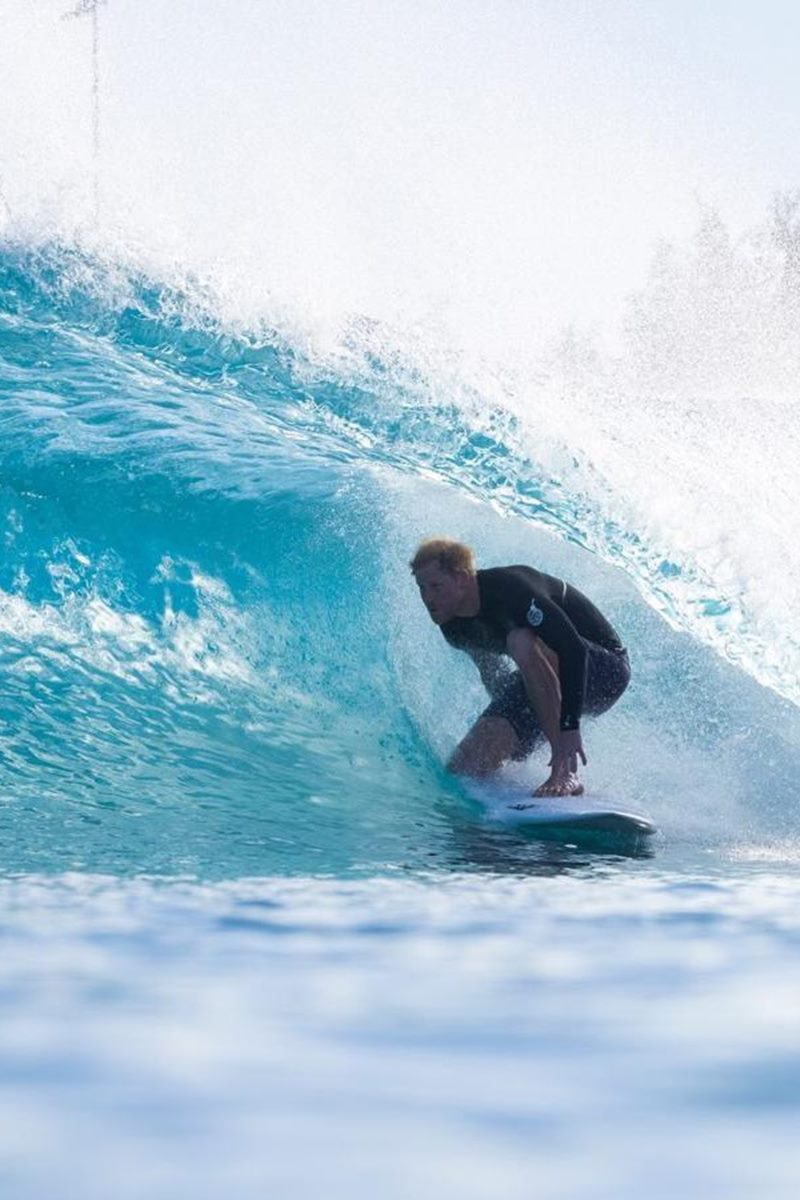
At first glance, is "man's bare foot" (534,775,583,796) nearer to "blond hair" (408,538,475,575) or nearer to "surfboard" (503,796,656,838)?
"surfboard" (503,796,656,838)

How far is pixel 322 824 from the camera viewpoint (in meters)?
4.09

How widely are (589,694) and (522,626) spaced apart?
1.68ft

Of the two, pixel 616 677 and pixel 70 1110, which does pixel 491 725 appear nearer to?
pixel 616 677

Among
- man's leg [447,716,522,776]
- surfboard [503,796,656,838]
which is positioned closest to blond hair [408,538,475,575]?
man's leg [447,716,522,776]

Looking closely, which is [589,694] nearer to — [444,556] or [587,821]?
[444,556]

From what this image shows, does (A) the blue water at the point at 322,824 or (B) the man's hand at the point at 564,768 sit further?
(B) the man's hand at the point at 564,768

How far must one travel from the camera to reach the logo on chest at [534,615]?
4.63 m

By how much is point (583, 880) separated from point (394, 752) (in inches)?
83.9

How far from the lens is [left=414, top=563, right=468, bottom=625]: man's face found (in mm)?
4680

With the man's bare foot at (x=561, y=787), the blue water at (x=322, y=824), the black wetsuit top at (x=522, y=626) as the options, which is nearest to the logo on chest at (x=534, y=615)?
the black wetsuit top at (x=522, y=626)

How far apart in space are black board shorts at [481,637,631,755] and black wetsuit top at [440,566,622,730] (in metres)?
0.08

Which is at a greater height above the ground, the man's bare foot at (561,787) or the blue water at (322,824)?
the blue water at (322,824)

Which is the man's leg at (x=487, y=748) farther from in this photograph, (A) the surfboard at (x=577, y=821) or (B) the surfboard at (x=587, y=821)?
(B) the surfboard at (x=587, y=821)

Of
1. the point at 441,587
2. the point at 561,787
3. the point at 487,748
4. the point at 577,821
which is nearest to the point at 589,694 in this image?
the point at 487,748
